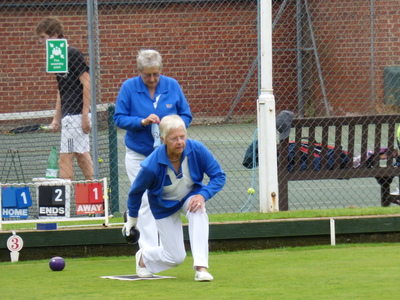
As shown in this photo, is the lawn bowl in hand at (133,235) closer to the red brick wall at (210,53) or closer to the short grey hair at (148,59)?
the short grey hair at (148,59)

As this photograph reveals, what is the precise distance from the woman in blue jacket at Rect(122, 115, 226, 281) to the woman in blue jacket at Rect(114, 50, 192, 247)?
0.52m

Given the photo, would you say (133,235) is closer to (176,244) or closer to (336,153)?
(176,244)

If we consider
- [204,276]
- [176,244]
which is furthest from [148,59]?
[204,276]

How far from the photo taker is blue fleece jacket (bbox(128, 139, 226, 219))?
560cm

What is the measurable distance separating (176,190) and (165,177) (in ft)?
0.48

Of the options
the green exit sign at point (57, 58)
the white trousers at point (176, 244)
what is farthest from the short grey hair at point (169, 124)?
the green exit sign at point (57, 58)

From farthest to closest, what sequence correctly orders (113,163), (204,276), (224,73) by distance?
1. (224,73)
2. (113,163)
3. (204,276)

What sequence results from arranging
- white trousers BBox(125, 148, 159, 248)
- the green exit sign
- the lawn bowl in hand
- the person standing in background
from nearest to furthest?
the lawn bowl in hand → white trousers BBox(125, 148, 159, 248) → the green exit sign → the person standing in background

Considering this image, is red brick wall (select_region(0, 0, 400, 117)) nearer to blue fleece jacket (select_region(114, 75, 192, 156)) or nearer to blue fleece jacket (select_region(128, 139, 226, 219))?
blue fleece jacket (select_region(114, 75, 192, 156))

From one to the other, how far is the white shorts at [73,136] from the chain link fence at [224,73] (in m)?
0.23

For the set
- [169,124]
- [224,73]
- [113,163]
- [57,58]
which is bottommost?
[113,163]

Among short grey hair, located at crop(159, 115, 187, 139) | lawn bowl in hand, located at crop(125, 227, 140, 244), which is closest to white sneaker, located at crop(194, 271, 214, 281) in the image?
lawn bowl in hand, located at crop(125, 227, 140, 244)

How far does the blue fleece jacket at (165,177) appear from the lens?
5598mm

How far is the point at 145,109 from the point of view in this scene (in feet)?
21.7
